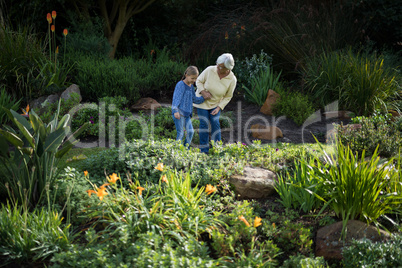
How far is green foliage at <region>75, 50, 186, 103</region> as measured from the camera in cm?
779

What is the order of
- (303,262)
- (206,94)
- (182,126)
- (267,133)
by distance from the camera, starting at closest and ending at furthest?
(303,262) → (182,126) → (206,94) → (267,133)

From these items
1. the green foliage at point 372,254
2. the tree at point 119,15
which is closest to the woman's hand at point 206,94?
the green foliage at point 372,254

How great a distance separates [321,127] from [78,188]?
5013 millimetres

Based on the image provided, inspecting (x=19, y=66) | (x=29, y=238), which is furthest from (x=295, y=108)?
(x=29, y=238)

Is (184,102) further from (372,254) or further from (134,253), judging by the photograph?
(372,254)

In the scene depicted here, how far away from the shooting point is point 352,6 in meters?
9.97

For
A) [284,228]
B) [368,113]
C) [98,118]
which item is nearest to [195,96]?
[98,118]

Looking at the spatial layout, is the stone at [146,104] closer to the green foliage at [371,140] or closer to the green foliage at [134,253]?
the green foliage at [371,140]

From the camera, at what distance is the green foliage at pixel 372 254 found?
320 centimetres

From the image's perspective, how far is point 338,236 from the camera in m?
3.62

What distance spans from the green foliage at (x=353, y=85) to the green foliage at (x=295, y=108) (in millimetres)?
431

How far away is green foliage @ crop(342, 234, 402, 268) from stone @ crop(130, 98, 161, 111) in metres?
5.09

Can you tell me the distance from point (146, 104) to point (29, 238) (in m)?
5.00

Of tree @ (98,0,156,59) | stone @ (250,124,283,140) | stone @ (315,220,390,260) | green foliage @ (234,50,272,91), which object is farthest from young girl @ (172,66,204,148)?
tree @ (98,0,156,59)
